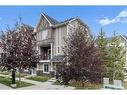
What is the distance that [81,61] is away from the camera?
1218cm

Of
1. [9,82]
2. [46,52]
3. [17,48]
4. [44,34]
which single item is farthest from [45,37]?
[17,48]

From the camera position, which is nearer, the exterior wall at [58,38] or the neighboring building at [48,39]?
the exterior wall at [58,38]

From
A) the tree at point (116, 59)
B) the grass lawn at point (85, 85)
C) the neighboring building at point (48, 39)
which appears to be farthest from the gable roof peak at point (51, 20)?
the grass lawn at point (85, 85)

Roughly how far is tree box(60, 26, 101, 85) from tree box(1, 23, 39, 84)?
3.14 m

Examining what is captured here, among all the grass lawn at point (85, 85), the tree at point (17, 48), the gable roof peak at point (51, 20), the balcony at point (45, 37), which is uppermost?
the gable roof peak at point (51, 20)

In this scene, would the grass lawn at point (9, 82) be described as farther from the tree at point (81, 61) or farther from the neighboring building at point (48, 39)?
the neighboring building at point (48, 39)

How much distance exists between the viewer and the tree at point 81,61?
12.2m

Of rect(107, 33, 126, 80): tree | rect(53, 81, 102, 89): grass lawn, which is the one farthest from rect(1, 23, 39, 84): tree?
rect(107, 33, 126, 80): tree

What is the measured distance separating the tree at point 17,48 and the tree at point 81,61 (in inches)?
124

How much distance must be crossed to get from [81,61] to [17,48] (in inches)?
155

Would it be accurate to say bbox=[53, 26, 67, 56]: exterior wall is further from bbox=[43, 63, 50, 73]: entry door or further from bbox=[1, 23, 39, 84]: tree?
bbox=[1, 23, 39, 84]: tree

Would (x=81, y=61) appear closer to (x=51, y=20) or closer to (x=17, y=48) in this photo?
(x=17, y=48)
